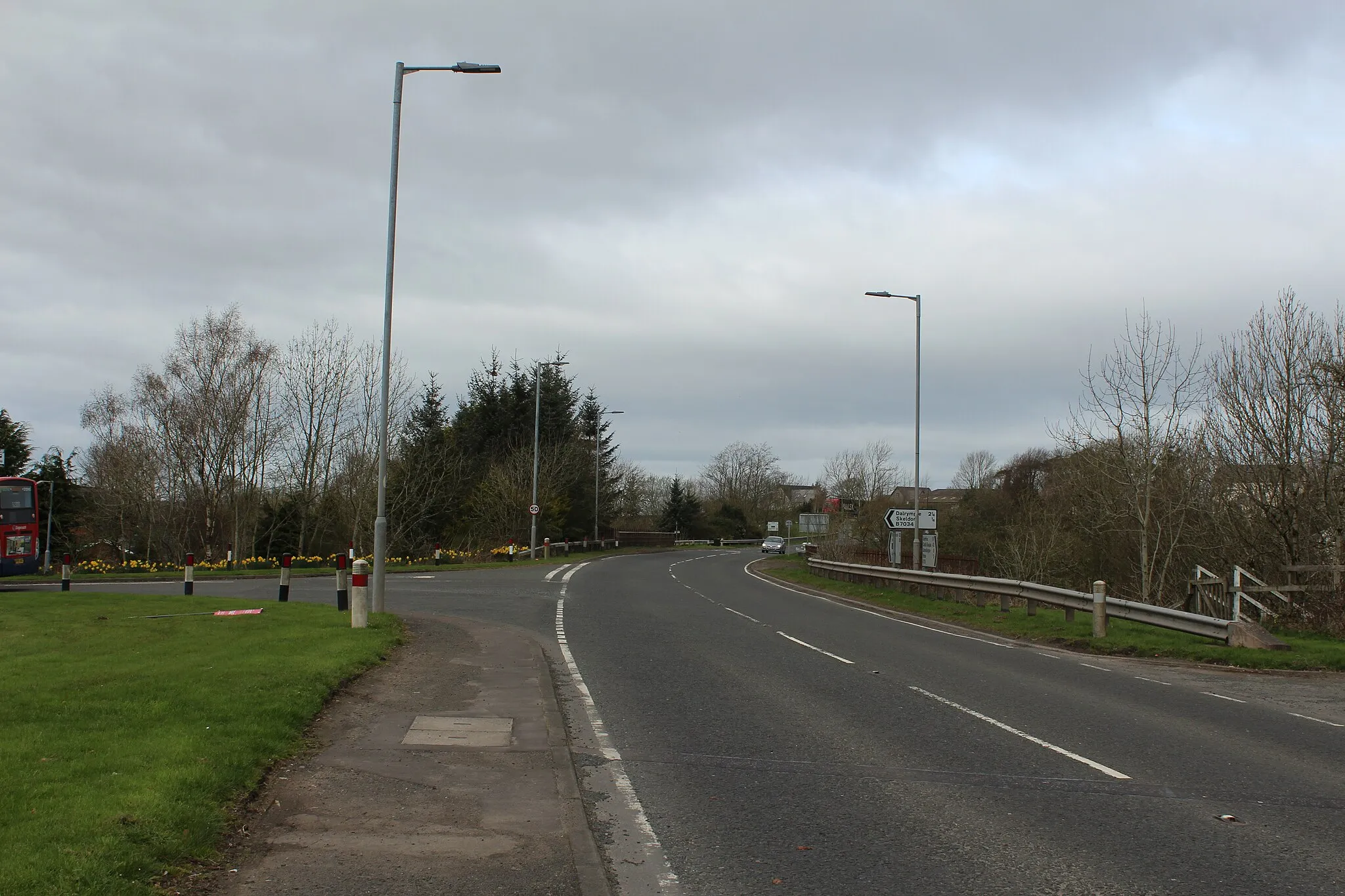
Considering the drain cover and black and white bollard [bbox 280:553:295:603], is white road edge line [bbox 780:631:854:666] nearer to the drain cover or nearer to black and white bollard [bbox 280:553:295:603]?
the drain cover

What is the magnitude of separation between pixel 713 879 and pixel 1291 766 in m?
5.47

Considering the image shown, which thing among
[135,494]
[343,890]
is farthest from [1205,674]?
[135,494]

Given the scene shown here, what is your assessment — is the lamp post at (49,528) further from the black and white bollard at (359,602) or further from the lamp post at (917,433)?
the lamp post at (917,433)

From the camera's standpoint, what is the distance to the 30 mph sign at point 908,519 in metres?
30.4

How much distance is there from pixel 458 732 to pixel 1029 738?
496 cm

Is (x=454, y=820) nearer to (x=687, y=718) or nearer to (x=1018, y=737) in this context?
(x=687, y=718)

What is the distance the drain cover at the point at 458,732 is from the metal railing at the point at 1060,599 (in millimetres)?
12291

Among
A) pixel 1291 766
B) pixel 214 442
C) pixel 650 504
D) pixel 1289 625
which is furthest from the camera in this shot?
pixel 650 504

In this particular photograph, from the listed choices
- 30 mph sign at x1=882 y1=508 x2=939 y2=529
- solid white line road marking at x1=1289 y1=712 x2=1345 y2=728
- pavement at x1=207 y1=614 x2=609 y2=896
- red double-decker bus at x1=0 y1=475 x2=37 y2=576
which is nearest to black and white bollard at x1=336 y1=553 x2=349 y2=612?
pavement at x1=207 y1=614 x2=609 y2=896

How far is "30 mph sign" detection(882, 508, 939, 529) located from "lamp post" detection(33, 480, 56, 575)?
27340mm

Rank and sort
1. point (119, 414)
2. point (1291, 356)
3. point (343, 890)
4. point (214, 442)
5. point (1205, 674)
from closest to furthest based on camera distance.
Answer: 1. point (343, 890)
2. point (1205, 674)
3. point (1291, 356)
4. point (214, 442)
5. point (119, 414)

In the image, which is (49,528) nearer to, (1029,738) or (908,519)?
(908,519)

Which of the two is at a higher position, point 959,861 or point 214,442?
point 214,442

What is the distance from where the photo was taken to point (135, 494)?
55.0 m
